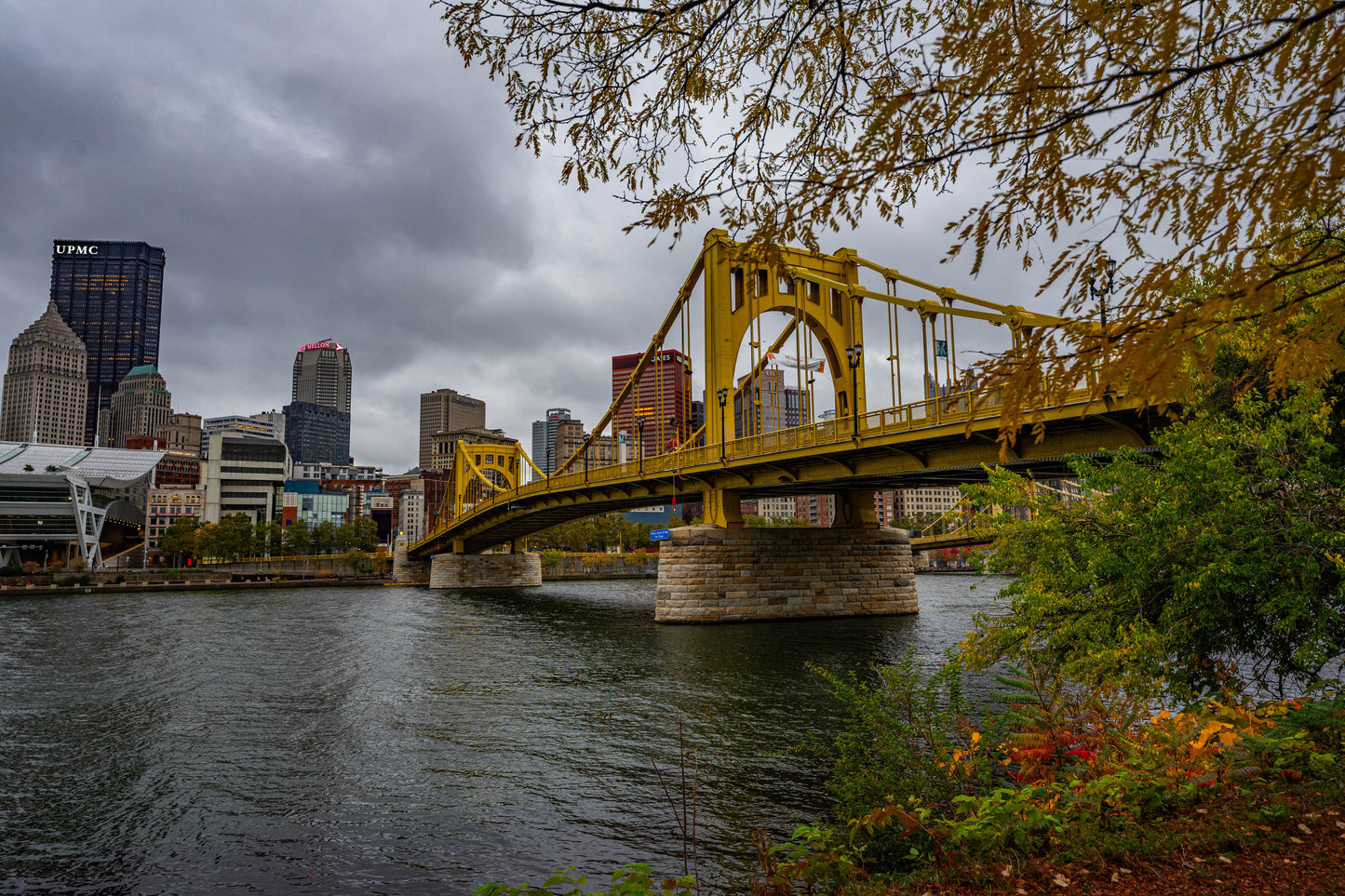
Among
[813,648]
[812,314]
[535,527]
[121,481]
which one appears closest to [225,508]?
[121,481]

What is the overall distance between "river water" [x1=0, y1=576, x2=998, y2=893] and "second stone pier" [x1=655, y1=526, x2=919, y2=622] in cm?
328

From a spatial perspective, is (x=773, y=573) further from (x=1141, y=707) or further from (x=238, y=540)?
(x=238, y=540)

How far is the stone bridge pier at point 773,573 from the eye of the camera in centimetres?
3020

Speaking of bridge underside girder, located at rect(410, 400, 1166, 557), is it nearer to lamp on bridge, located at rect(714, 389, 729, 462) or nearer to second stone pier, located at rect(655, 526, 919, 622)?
lamp on bridge, located at rect(714, 389, 729, 462)

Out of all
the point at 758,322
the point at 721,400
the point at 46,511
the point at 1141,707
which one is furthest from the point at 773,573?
the point at 46,511

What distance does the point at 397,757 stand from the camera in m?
12.1

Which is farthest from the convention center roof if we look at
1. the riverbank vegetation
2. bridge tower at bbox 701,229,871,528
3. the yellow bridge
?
the riverbank vegetation

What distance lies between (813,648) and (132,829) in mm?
17394

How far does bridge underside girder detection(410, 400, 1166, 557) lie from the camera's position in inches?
750

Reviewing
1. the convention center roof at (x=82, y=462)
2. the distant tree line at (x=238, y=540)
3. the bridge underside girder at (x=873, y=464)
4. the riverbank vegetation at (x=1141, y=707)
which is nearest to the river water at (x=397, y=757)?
the riverbank vegetation at (x=1141, y=707)

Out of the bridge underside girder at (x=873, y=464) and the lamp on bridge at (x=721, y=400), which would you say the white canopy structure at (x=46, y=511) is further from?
the lamp on bridge at (x=721, y=400)

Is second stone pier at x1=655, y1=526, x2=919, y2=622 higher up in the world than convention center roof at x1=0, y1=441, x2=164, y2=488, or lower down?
lower down

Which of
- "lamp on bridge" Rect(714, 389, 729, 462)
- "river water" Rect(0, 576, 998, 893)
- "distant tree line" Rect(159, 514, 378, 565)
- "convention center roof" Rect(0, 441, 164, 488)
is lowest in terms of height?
"river water" Rect(0, 576, 998, 893)

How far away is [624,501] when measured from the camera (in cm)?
4116
